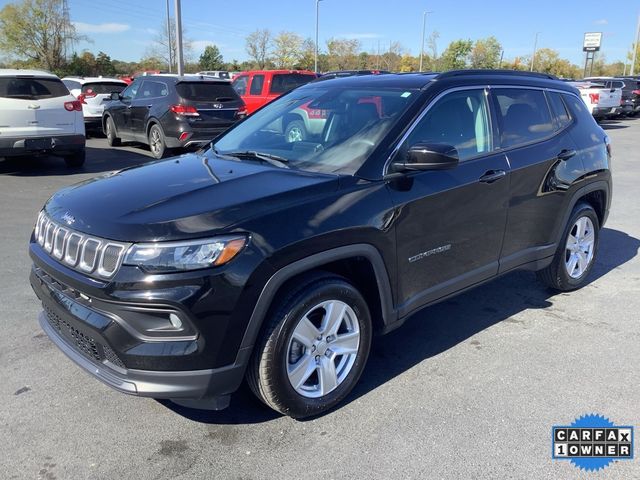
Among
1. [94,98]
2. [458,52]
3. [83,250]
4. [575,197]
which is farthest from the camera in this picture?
[458,52]

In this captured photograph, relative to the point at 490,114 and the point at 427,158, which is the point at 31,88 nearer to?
the point at 490,114

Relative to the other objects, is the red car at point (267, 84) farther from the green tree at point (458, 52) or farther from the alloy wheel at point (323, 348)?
the green tree at point (458, 52)

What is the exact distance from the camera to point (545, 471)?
8.75 ft

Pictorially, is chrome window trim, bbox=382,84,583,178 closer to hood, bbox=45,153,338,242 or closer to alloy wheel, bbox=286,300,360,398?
hood, bbox=45,153,338,242

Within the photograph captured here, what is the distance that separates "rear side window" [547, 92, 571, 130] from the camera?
461cm

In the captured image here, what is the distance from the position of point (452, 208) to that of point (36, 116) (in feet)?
27.3

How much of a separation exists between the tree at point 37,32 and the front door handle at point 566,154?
46.0m

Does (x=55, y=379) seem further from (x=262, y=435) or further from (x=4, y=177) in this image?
(x=4, y=177)

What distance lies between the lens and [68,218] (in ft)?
9.55

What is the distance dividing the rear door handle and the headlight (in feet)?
10.1

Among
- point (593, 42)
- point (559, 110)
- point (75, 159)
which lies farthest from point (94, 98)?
point (593, 42)

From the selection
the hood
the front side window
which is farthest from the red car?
the hood

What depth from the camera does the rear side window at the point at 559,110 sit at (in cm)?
461

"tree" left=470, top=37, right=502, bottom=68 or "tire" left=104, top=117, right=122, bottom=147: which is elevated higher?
"tree" left=470, top=37, right=502, bottom=68
